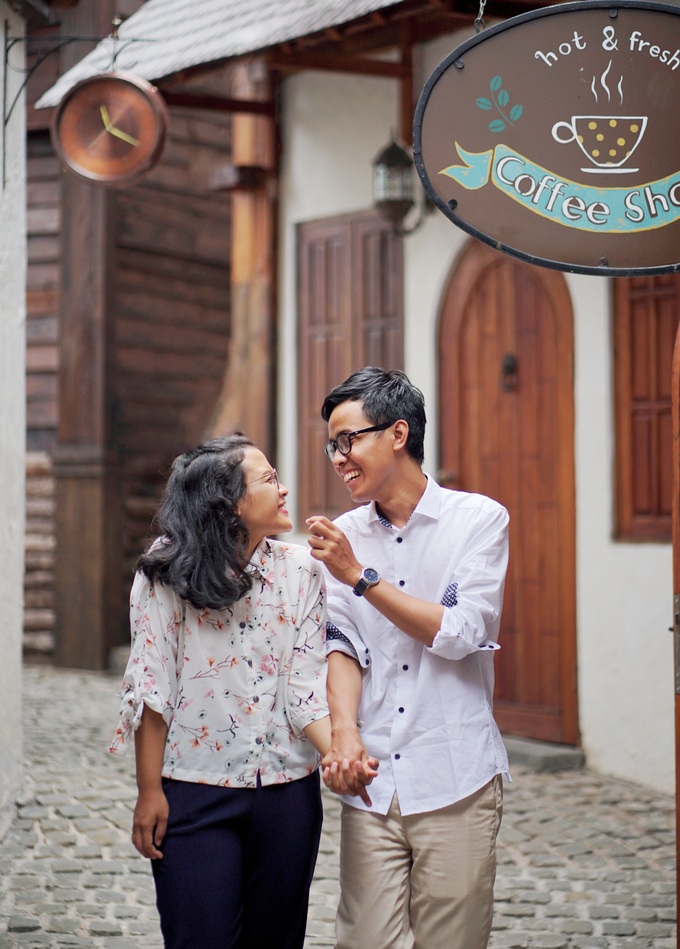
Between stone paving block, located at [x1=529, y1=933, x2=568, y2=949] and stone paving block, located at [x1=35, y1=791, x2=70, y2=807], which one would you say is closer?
stone paving block, located at [x1=529, y1=933, x2=568, y2=949]

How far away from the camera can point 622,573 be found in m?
5.94

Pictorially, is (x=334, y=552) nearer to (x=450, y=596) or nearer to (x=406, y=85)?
(x=450, y=596)

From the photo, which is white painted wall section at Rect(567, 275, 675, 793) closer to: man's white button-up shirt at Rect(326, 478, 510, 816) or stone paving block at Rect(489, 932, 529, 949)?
stone paving block at Rect(489, 932, 529, 949)

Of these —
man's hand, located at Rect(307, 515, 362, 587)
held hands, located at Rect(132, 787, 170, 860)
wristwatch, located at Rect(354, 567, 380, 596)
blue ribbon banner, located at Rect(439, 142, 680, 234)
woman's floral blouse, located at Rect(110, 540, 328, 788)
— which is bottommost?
held hands, located at Rect(132, 787, 170, 860)

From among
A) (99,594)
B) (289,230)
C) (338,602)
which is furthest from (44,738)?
(338,602)

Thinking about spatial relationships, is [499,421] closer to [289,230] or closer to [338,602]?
[289,230]

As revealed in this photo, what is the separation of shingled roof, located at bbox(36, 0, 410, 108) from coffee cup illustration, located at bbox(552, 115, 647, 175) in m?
2.98

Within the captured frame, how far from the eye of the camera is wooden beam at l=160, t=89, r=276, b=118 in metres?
7.13

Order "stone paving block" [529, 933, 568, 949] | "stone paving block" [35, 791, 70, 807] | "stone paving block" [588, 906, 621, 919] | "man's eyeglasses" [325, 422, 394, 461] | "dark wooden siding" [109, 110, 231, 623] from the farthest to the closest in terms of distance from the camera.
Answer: "dark wooden siding" [109, 110, 231, 623] → "stone paving block" [35, 791, 70, 807] → "stone paving block" [588, 906, 621, 919] → "stone paving block" [529, 933, 568, 949] → "man's eyeglasses" [325, 422, 394, 461]

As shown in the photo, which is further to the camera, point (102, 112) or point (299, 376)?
point (299, 376)

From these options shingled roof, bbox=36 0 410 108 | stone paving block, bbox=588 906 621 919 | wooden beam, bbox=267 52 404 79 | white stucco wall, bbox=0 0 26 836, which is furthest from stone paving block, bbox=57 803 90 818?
wooden beam, bbox=267 52 404 79

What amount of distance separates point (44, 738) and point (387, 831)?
14.3 feet

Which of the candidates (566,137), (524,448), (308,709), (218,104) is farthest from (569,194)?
(218,104)

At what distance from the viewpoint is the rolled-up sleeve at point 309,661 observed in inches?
99.2
